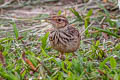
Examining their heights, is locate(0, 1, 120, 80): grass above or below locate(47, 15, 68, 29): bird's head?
below

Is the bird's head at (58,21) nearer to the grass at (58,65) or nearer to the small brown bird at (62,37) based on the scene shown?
the small brown bird at (62,37)

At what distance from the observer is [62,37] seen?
17.5 ft

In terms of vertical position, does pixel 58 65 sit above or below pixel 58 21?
below

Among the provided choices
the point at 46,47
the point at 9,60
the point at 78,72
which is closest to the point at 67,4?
the point at 46,47

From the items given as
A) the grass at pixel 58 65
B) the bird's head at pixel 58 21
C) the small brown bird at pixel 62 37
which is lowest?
the grass at pixel 58 65

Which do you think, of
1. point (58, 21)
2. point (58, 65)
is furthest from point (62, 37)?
point (58, 65)

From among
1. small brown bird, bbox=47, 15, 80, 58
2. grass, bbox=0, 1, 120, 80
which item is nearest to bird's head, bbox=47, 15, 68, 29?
small brown bird, bbox=47, 15, 80, 58

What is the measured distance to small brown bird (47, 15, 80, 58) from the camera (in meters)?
5.27

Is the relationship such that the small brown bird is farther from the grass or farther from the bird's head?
the grass

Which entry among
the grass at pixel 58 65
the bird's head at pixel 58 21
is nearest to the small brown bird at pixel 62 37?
the bird's head at pixel 58 21

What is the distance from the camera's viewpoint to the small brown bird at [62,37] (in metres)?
5.27

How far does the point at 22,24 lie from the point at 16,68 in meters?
3.26

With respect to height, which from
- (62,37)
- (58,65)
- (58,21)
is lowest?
(58,65)

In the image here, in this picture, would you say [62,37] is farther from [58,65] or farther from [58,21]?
[58,65]
